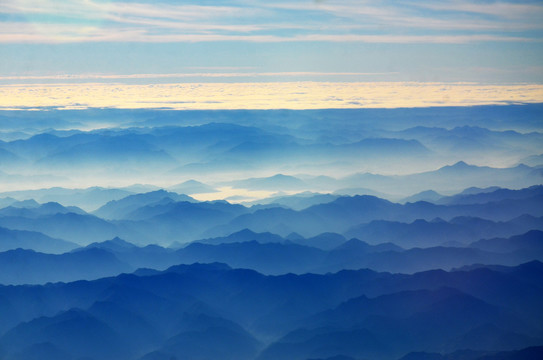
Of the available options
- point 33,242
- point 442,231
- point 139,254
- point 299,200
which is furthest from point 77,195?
point 442,231

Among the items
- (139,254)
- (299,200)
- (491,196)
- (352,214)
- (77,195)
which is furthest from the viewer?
(77,195)

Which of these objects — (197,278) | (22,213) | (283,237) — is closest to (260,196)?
(283,237)

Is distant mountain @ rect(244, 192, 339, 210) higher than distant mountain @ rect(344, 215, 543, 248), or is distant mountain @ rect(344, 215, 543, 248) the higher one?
distant mountain @ rect(244, 192, 339, 210)

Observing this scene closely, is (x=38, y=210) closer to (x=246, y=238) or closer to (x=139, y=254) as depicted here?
(x=139, y=254)

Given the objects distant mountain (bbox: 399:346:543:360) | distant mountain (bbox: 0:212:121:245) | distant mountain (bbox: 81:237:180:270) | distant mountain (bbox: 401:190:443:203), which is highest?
distant mountain (bbox: 401:190:443:203)

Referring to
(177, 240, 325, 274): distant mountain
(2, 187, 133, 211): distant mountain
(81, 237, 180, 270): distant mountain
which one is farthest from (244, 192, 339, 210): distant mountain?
(81, 237, 180, 270): distant mountain

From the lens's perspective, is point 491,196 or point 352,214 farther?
point 491,196

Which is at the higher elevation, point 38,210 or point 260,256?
point 38,210

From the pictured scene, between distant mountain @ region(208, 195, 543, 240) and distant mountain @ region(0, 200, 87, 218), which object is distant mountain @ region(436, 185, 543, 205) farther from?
distant mountain @ region(0, 200, 87, 218)

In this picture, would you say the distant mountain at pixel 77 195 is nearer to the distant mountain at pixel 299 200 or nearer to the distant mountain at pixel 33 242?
the distant mountain at pixel 33 242
